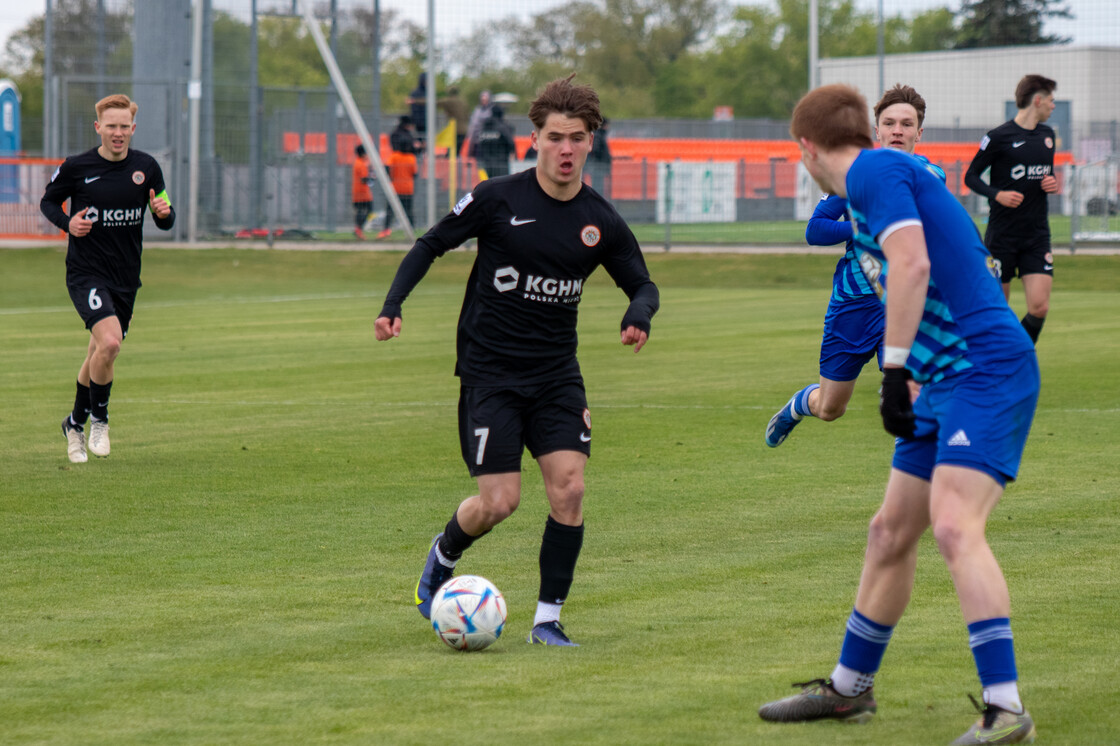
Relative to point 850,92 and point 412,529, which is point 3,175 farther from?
point 850,92

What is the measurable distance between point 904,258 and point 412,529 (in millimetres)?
3995

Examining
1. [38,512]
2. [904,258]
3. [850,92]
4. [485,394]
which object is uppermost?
[850,92]

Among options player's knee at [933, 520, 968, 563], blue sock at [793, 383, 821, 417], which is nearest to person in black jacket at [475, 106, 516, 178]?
blue sock at [793, 383, 821, 417]

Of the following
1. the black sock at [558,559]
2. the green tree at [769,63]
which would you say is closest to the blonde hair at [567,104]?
the black sock at [558,559]

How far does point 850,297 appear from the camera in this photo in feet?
Result: 28.3

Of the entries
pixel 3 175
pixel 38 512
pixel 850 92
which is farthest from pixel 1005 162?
pixel 3 175

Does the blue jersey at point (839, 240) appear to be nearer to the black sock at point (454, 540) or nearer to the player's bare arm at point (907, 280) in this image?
the black sock at point (454, 540)

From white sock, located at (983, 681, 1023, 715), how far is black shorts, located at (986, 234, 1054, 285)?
400 inches

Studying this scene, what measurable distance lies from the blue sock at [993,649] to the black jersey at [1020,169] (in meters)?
10.3

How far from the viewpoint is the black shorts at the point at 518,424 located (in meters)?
5.80

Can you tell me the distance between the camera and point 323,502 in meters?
8.52

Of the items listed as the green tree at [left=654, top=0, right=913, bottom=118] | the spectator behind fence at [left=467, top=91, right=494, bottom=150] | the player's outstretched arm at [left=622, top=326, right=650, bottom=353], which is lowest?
the player's outstretched arm at [left=622, top=326, right=650, bottom=353]

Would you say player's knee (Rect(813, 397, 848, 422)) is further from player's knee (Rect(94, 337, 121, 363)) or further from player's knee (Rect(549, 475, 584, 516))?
player's knee (Rect(94, 337, 121, 363))

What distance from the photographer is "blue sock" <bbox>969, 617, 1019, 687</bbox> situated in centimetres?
431
